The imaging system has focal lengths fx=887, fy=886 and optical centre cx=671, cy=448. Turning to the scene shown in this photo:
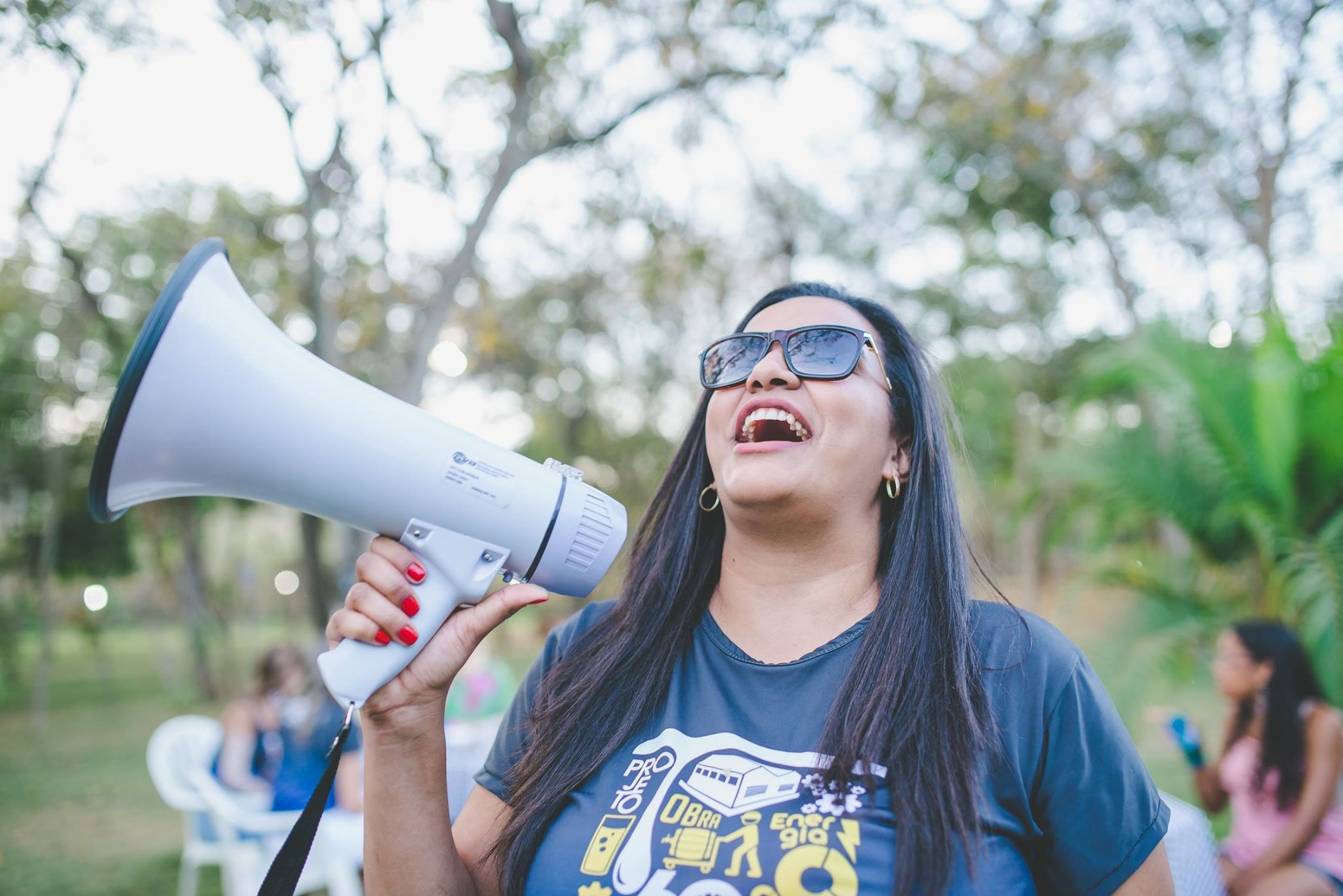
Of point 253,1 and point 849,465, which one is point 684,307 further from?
point 849,465

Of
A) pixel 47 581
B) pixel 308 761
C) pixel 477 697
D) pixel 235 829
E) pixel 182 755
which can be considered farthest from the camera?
pixel 47 581

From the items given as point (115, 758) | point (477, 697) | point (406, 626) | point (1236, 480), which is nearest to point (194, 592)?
point (115, 758)

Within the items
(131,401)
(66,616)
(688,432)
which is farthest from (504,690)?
(66,616)

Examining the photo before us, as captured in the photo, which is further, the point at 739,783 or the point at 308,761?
the point at 308,761

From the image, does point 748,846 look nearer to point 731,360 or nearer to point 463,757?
point 731,360

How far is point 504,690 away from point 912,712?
5867 mm

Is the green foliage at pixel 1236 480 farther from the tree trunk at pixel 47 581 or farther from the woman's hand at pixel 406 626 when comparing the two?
the tree trunk at pixel 47 581

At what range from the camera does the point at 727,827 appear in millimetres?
1274

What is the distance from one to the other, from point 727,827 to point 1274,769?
3299mm

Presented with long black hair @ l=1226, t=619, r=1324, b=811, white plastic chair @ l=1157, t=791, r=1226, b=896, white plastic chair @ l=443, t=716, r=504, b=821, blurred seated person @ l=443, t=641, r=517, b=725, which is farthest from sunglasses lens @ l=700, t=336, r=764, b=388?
blurred seated person @ l=443, t=641, r=517, b=725

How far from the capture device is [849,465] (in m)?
1.62

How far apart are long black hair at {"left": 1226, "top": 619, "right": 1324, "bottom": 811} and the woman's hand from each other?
3.40m

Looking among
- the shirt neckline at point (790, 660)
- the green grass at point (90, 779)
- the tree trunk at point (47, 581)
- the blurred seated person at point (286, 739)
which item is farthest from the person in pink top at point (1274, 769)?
the tree trunk at point (47, 581)

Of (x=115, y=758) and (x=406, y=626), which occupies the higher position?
(x=406, y=626)
